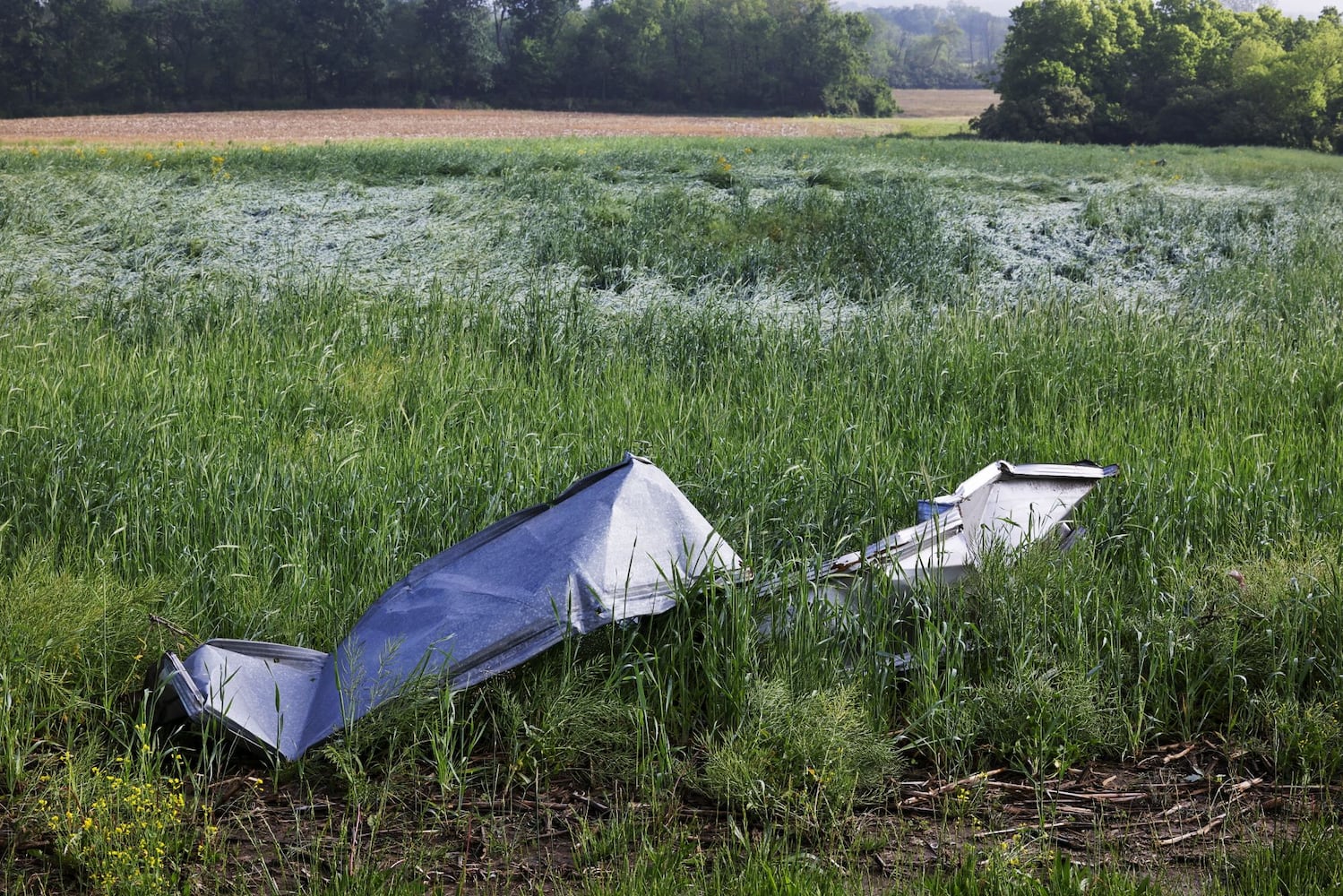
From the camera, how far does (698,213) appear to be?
364 inches

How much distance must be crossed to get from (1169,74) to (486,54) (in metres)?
12.7

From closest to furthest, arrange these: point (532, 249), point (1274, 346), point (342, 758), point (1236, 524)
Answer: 1. point (342, 758)
2. point (1236, 524)
3. point (1274, 346)
4. point (532, 249)

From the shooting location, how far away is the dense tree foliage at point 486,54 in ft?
53.1

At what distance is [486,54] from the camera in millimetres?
19656

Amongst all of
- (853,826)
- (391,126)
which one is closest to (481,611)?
(853,826)

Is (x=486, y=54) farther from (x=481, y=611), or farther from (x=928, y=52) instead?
(x=481, y=611)

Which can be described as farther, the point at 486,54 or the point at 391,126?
the point at 486,54

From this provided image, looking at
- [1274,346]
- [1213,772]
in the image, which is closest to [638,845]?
[1213,772]

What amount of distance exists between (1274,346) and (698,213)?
5.29m

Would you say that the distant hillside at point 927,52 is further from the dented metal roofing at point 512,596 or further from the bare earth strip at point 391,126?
the dented metal roofing at point 512,596

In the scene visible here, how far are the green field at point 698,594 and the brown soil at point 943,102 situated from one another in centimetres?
1543

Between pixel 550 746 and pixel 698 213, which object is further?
pixel 698 213

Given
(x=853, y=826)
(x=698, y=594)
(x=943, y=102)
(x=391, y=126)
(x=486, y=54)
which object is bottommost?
(x=853, y=826)

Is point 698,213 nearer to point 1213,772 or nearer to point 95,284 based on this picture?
point 95,284
